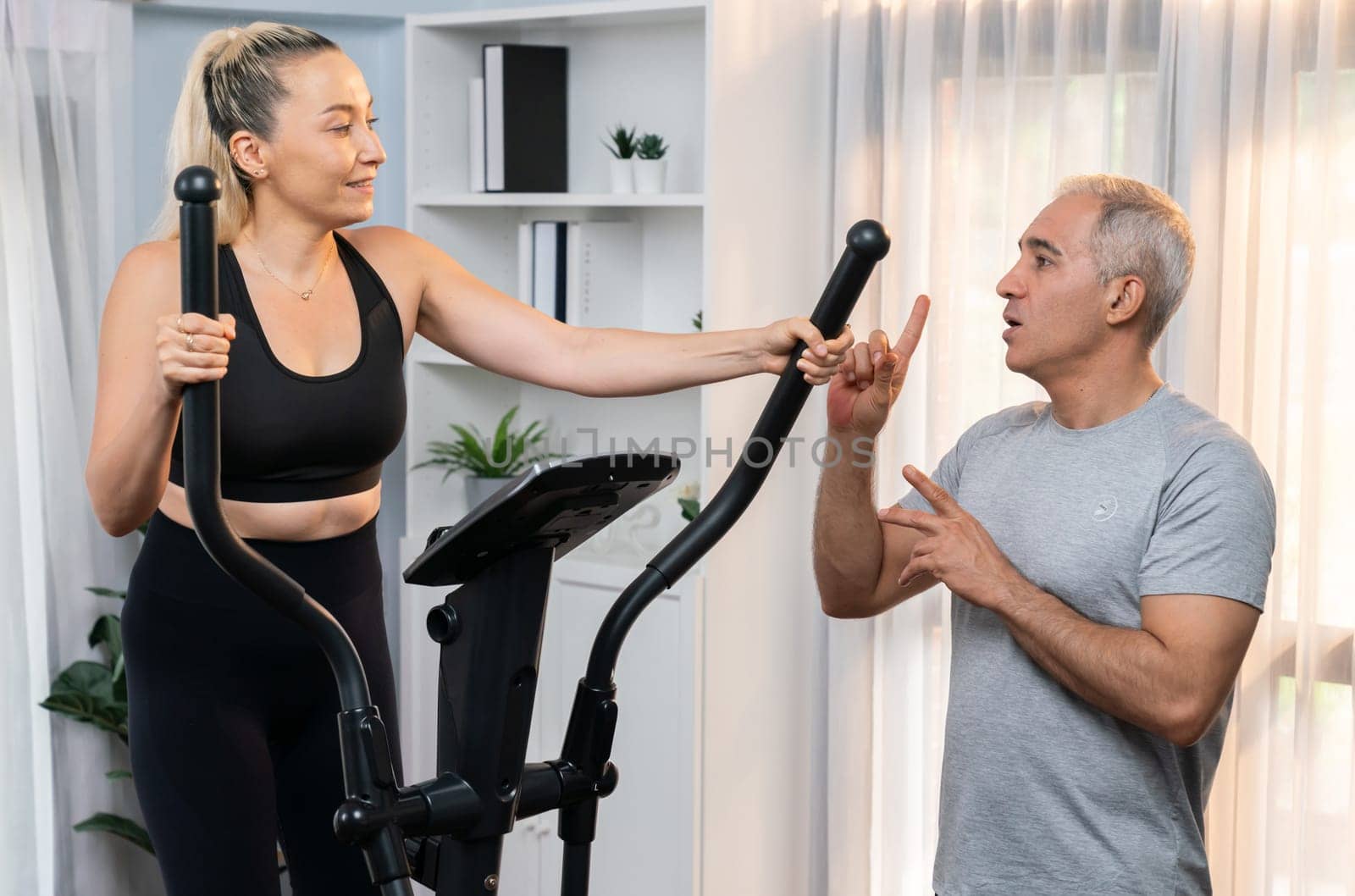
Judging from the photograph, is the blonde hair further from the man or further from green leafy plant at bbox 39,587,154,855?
green leafy plant at bbox 39,587,154,855

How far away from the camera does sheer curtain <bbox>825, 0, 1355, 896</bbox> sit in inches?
89.5

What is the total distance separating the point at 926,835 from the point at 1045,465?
1.23m

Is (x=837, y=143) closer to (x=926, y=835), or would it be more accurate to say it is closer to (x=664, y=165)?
(x=664, y=165)

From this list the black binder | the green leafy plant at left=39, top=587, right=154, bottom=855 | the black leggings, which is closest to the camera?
the black leggings

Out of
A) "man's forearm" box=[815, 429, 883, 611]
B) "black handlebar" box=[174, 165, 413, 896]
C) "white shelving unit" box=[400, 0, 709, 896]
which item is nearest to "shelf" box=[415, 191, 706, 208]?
"white shelving unit" box=[400, 0, 709, 896]

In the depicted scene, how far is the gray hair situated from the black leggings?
3.37 ft

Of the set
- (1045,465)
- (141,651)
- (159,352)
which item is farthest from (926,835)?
(159,352)

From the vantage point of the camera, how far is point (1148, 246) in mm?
1775

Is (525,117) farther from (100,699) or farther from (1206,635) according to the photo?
(1206,635)

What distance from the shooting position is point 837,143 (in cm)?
277

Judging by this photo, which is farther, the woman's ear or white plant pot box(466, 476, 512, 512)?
white plant pot box(466, 476, 512, 512)

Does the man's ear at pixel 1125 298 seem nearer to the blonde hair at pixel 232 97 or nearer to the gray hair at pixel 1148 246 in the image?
the gray hair at pixel 1148 246

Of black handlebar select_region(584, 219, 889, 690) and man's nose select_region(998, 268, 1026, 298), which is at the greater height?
man's nose select_region(998, 268, 1026, 298)

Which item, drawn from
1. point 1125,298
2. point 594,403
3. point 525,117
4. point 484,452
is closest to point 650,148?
point 525,117
